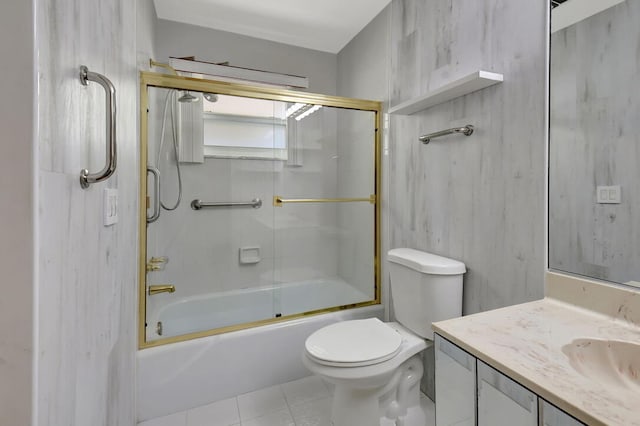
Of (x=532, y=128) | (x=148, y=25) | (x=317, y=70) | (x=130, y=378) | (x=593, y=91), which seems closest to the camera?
(x=593, y=91)

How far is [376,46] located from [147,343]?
2406 mm

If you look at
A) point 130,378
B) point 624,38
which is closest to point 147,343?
point 130,378

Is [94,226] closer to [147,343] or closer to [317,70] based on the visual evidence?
[147,343]

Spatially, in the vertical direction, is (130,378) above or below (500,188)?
below

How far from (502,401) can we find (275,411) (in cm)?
131

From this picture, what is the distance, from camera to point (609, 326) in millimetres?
850

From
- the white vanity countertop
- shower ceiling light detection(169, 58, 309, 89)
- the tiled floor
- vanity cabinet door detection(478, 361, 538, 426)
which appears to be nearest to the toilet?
the tiled floor

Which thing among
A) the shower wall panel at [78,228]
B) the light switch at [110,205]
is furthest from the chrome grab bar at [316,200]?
the light switch at [110,205]

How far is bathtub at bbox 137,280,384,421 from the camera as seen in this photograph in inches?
61.0

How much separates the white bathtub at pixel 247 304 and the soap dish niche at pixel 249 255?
0.20 m

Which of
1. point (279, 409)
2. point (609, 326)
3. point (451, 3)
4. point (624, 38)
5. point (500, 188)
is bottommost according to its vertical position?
point (279, 409)

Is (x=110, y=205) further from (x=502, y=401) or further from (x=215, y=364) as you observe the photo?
(x=502, y=401)

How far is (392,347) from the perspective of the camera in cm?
132

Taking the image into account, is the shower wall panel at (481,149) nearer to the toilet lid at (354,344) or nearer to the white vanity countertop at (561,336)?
the white vanity countertop at (561,336)
